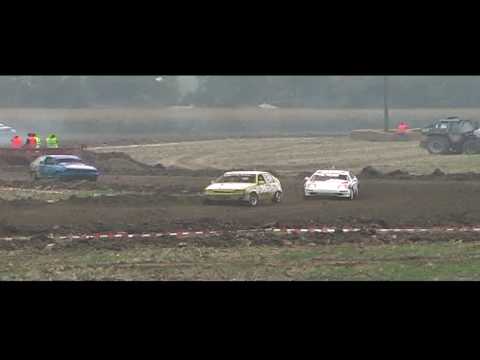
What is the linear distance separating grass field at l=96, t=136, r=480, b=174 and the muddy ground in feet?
19.5

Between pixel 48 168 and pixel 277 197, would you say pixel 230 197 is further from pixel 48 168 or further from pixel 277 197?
pixel 48 168

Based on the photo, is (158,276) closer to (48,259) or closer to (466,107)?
(48,259)

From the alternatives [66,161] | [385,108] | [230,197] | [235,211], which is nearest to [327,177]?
[230,197]

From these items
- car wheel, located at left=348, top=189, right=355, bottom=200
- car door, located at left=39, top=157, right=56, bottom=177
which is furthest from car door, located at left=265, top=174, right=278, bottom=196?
car door, located at left=39, top=157, right=56, bottom=177

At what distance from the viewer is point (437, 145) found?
40344 mm

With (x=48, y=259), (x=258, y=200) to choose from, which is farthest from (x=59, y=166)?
(x=48, y=259)

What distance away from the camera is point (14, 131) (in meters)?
48.0

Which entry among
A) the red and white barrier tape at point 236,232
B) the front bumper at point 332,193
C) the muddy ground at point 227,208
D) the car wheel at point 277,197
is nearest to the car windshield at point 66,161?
the muddy ground at point 227,208

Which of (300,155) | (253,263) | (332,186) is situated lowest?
(253,263)

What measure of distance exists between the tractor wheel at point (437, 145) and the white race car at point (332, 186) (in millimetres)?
14804

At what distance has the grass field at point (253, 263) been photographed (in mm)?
14758

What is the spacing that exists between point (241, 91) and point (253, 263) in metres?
36.8

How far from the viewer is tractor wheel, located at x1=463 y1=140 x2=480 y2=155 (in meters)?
39.3

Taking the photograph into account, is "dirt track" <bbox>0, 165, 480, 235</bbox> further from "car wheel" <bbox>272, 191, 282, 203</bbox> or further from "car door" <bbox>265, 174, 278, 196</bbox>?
"car door" <bbox>265, 174, 278, 196</bbox>
